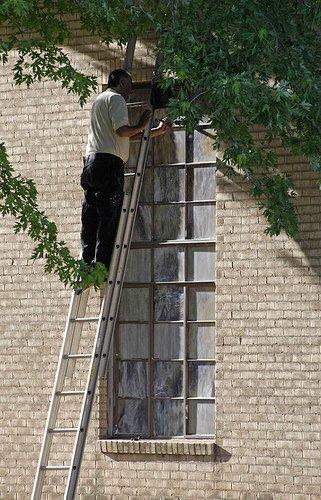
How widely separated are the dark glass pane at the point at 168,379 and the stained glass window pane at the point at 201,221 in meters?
1.30

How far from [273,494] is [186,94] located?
4.19 m

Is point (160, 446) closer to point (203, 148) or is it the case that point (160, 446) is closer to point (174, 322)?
point (174, 322)

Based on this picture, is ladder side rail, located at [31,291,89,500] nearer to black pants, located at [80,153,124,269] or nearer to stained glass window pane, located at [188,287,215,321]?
black pants, located at [80,153,124,269]

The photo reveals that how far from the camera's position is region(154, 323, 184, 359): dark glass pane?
1500 cm

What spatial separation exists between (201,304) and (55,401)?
296 cm

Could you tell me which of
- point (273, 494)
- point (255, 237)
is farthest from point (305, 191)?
point (273, 494)

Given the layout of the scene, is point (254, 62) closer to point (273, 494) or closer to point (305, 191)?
point (305, 191)

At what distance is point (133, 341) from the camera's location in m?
15.2

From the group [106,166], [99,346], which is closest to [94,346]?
[99,346]

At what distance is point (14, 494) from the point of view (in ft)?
50.7

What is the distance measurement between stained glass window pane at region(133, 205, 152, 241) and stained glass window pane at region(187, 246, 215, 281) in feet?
1.63

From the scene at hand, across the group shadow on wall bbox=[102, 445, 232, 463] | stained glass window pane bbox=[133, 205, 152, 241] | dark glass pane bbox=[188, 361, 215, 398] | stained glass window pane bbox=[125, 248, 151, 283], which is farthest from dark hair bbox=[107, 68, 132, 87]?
shadow on wall bbox=[102, 445, 232, 463]

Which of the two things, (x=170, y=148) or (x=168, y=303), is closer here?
(x=168, y=303)

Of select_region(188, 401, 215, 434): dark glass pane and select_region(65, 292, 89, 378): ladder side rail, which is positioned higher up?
select_region(188, 401, 215, 434): dark glass pane
